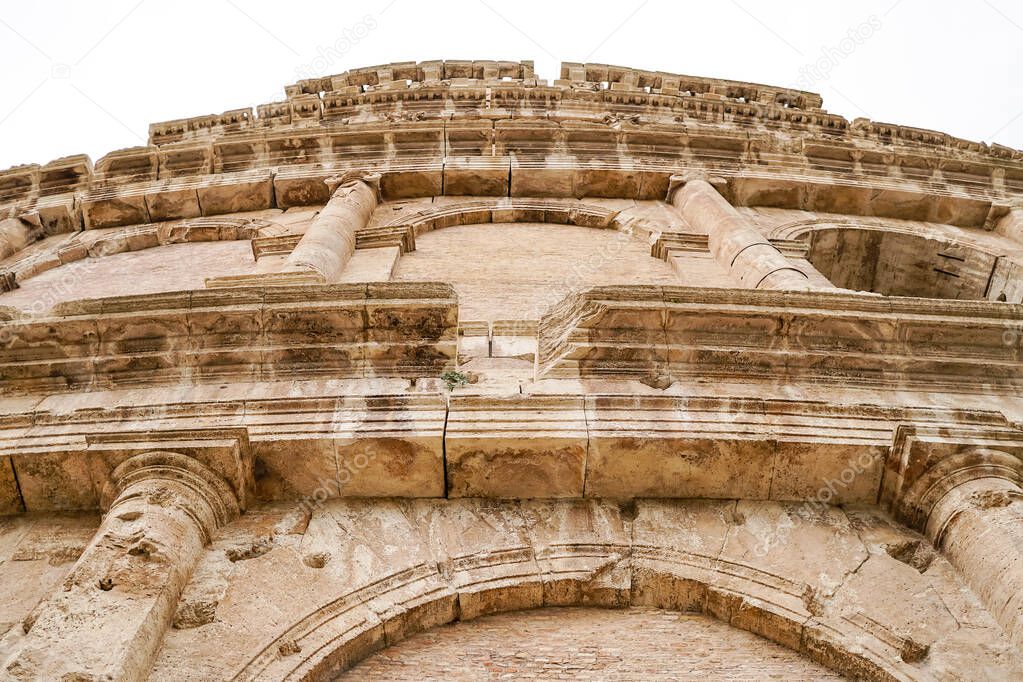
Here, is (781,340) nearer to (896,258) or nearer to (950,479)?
(950,479)

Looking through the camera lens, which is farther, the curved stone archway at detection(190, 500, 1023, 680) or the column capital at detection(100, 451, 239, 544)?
the column capital at detection(100, 451, 239, 544)

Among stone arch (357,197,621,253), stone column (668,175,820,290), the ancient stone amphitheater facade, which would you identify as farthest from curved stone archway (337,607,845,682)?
stone arch (357,197,621,253)

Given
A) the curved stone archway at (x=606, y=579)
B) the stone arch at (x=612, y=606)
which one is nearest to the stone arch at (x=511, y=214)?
the curved stone archway at (x=606, y=579)

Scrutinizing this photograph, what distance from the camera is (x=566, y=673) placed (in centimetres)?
428

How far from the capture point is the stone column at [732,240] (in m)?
7.88

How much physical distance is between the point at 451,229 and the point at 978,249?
716 centimetres

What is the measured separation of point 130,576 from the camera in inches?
163

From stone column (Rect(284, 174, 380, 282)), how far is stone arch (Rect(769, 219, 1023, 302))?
220 inches

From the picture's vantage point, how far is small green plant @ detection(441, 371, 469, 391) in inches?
221

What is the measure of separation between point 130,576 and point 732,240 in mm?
7121

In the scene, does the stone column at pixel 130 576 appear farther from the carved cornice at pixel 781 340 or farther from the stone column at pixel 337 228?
the stone column at pixel 337 228

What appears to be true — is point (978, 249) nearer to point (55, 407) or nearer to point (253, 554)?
point (253, 554)

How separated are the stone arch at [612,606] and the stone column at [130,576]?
57cm

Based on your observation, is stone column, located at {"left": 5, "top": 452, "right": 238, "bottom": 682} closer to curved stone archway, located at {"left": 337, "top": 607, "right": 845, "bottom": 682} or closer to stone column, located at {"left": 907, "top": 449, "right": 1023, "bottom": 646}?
curved stone archway, located at {"left": 337, "top": 607, "right": 845, "bottom": 682}
